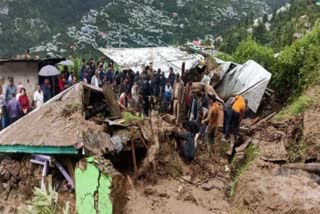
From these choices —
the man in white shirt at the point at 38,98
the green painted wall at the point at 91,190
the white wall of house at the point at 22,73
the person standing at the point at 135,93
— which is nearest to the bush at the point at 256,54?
the person standing at the point at 135,93

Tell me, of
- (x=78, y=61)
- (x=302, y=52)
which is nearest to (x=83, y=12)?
(x=78, y=61)

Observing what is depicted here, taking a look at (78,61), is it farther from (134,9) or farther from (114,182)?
(134,9)

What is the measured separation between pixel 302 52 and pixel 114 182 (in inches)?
370

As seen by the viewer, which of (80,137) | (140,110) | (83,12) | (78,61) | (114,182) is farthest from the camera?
(83,12)

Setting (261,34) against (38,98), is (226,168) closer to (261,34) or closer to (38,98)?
(38,98)

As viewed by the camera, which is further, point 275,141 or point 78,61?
point 78,61

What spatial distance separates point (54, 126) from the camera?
40.1 ft

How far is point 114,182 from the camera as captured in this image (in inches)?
391

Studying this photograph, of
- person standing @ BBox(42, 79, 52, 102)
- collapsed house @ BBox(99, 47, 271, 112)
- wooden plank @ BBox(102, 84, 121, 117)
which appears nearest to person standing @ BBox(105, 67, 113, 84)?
person standing @ BBox(42, 79, 52, 102)

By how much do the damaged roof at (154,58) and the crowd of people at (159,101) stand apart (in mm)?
3066

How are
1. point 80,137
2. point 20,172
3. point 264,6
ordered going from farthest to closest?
point 264,6, point 20,172, point 80,137

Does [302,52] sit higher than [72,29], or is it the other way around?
[302,52]

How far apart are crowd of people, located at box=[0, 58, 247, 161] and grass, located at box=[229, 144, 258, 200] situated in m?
0.86

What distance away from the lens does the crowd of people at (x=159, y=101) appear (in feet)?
43.4
